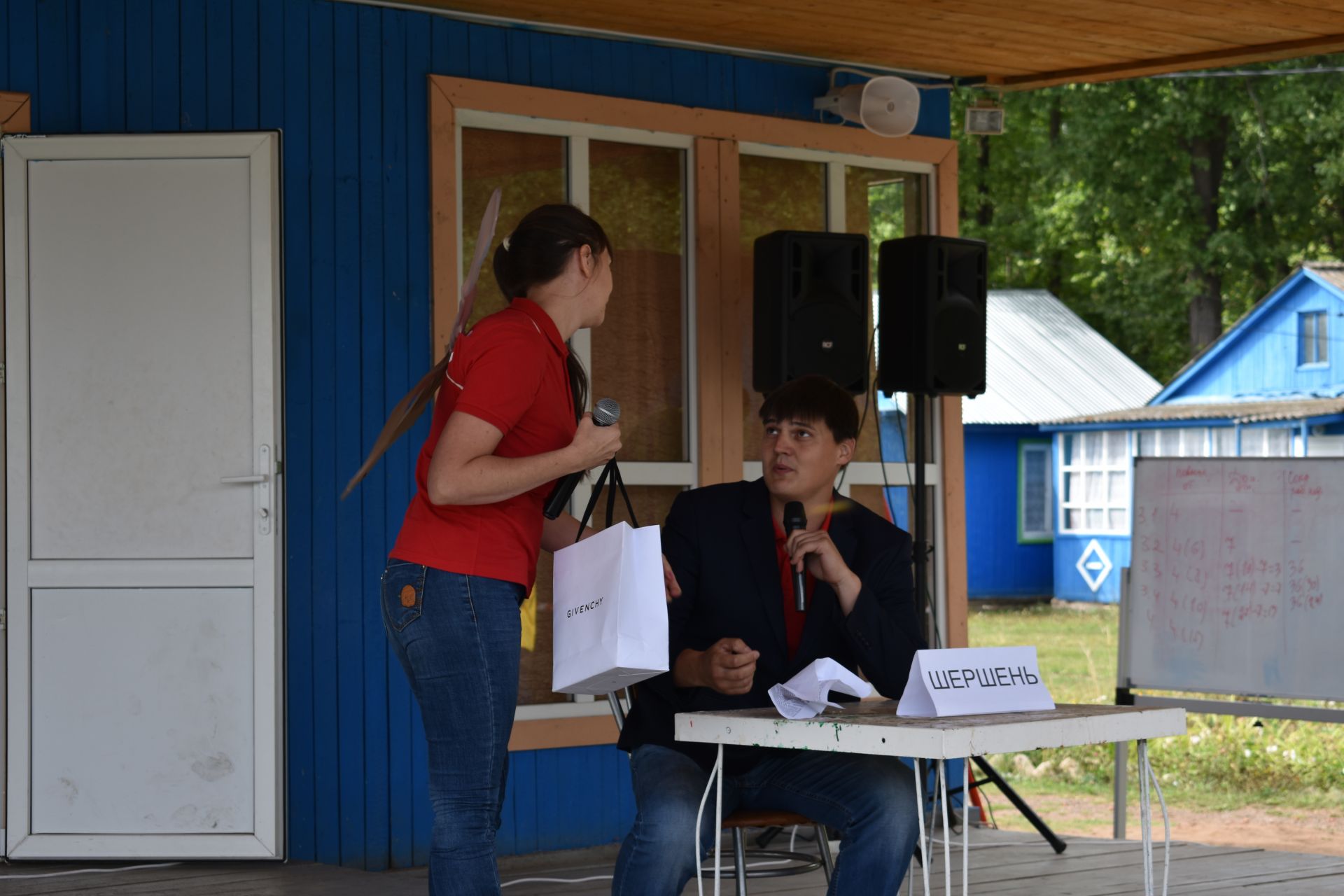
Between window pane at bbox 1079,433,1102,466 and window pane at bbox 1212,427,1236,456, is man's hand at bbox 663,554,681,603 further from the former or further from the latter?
window pane at bbox 1079,433,1102,466

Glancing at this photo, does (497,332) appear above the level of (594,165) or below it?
below

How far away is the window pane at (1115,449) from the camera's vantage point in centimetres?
1936

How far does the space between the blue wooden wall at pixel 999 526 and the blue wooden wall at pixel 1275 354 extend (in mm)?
2035

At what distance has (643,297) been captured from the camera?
538cm

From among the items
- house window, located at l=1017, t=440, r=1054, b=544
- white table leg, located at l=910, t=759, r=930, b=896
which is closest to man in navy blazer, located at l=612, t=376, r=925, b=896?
white table leg, located at l=910, t=759, r=930, b=896

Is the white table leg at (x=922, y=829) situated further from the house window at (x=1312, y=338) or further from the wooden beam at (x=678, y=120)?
the house window at (x=1312, y=338)

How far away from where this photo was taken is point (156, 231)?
4.56m

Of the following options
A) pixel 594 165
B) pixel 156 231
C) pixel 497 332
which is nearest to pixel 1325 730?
pixel 594 165

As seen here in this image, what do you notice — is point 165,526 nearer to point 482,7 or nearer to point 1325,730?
point 482,7

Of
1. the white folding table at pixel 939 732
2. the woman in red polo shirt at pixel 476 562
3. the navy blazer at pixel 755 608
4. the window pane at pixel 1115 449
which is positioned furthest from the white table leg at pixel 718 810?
the window pane at pixel 1115 449

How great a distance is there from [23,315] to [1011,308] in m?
19.3

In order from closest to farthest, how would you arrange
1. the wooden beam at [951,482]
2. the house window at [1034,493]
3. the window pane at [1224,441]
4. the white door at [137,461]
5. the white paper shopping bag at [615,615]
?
the white paper shopping bag at [615,615], the white door at [137,461], the wooden beam at [951,482], the window pane at [1224,441], the house window at [1034,493]

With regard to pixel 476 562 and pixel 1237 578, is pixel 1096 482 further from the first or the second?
pixel 476 562

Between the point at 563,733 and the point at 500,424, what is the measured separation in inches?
105
